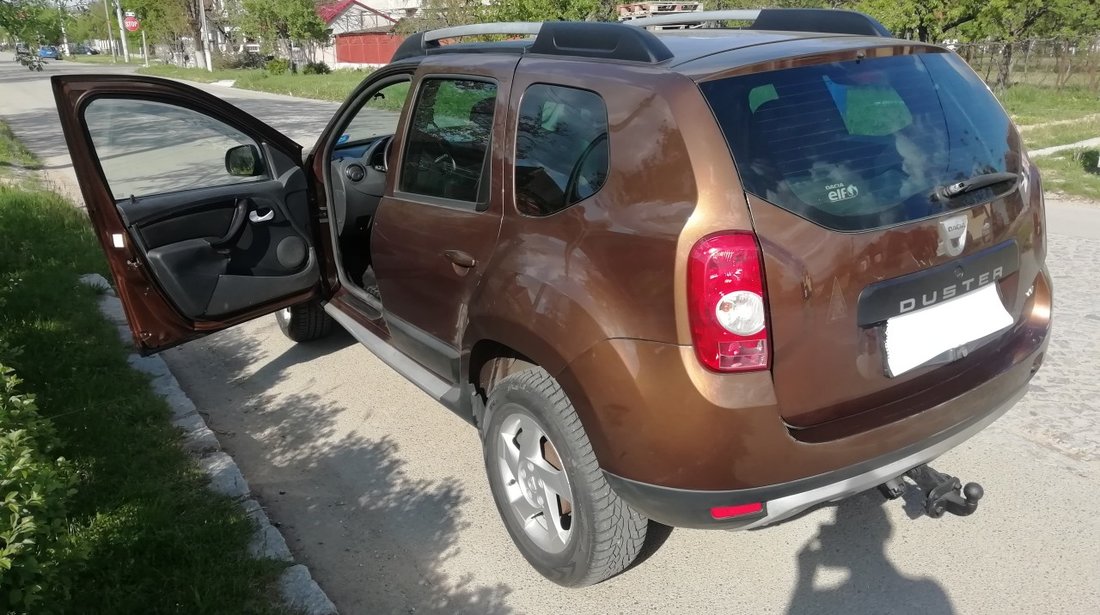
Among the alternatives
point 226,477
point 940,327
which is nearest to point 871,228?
point 940,327

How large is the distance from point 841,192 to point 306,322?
12.6 feet

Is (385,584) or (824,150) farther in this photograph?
(385,584)

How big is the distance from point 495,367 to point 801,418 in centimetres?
122

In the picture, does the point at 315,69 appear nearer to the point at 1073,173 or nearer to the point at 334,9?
the point at 334,9

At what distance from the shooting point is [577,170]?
2576mm

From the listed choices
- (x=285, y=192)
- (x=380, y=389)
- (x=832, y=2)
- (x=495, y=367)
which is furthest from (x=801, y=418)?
(x=832, y=2)

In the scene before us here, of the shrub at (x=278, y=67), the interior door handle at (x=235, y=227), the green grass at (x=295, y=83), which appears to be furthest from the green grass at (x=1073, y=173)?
the shrub at (x=278, y=67)

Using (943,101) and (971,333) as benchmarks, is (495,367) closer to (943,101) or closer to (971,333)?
(971,333)

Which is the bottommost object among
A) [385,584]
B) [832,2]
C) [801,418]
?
[385,584]

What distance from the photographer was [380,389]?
4660mm

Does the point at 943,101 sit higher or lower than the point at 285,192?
higher

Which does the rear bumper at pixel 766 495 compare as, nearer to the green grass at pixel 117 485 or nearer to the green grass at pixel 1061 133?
the green grass at pixel 117 485

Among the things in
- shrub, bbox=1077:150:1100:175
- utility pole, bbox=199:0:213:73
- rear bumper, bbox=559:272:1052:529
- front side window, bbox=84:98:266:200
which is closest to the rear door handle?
rear bumper, bbox=559:272:1052:529

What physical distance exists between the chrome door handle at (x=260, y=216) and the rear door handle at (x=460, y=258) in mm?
1700
